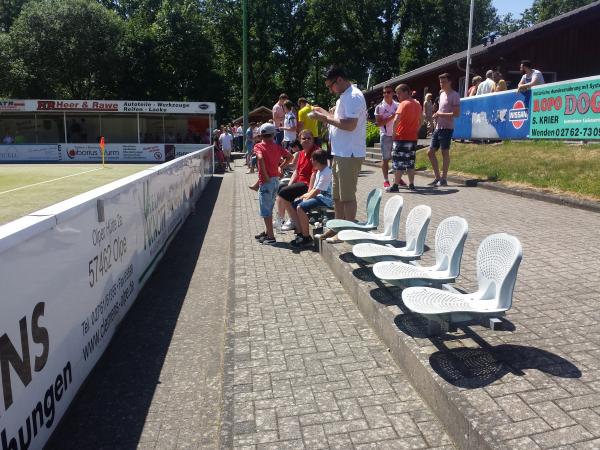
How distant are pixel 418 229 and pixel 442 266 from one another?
28.2 inches

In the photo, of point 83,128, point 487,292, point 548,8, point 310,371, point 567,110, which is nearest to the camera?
point 487,292

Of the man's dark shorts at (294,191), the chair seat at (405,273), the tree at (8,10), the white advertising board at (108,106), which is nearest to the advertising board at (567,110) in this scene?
the man's dark shorts at (294,191)

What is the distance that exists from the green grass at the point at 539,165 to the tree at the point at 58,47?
128 ft

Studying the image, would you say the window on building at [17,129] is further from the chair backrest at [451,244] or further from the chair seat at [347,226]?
the chair backrest at [451,244]

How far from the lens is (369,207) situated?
652cm

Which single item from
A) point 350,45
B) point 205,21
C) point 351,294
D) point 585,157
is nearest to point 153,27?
point 205,21

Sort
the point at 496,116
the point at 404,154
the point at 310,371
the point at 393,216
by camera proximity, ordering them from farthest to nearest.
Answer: the point at 496,116 < the point at 404,154 < the point at 393,216 < the point at 310,371

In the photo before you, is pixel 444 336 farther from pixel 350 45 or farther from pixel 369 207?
pixel 350 45

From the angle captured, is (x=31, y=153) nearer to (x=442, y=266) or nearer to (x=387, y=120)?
(x=387, y=120)

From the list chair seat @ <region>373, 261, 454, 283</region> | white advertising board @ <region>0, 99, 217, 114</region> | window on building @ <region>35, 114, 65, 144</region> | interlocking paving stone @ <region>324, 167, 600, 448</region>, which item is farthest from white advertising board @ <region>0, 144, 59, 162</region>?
chair seat @ <region>373, 261, 454, 283</region>

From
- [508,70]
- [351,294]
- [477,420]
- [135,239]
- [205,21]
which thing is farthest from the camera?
[205,21]

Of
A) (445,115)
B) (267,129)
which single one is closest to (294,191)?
(267,129)

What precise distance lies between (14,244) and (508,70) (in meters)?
25.1

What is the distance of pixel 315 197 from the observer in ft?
24.9
